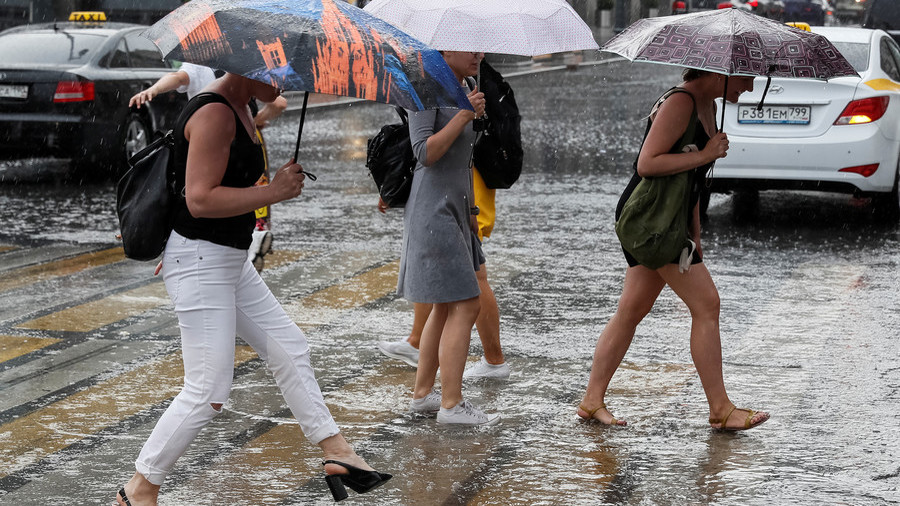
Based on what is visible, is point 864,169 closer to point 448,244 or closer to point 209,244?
point 448,244

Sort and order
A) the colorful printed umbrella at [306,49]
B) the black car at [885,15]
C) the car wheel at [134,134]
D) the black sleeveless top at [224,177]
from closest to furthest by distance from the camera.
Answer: the colorful printed umbrella at [306,49], the black sleeveless top at [224,177], the car wheel at [134,134], the black car at [885,15]

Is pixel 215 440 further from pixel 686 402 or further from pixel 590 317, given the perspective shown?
pixel 590 317

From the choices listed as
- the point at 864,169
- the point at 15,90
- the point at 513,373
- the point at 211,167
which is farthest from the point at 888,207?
the point at 15,90

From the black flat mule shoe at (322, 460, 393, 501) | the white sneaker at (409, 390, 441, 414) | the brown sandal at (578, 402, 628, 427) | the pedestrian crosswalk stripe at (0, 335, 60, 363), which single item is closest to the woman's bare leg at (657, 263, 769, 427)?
the brown sandal at (578, 402, 628, 427)

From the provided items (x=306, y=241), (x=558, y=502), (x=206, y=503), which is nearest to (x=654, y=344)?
(x=558, y=502)

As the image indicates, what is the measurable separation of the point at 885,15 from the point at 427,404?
63.1 feet

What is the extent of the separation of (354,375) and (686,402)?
158 cm

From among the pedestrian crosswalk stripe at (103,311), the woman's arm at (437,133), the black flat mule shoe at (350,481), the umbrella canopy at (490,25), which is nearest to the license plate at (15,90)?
the pedestrian crosswalk stripe at (103,311)

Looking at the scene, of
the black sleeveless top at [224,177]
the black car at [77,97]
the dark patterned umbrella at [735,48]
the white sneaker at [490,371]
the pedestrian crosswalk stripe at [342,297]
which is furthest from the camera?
the black car at [77,97]

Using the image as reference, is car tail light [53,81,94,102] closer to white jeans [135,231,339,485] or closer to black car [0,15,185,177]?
black car [0,15,185,177]

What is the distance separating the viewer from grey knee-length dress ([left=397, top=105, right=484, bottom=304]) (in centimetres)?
547

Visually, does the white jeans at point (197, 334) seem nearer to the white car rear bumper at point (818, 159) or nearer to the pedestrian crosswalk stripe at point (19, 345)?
the pedestrian crosswalk stripe at point (19, 345)

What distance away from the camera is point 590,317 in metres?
7.60

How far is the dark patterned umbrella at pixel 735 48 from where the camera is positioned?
5.06 m
